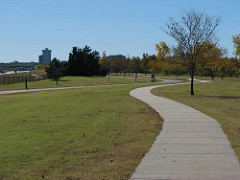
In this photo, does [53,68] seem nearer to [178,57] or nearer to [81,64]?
[81,64]

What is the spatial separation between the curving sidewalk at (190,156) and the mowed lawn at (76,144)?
12.2 inches

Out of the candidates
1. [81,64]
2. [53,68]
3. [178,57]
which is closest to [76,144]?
[178,57]

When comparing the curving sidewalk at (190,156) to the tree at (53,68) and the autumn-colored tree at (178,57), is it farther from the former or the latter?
the tree at (53,68)

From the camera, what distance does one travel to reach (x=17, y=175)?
575 cm

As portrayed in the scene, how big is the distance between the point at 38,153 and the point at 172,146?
10.7 ft

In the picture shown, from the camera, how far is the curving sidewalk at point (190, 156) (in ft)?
17.5

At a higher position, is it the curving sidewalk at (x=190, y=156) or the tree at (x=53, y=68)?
the tree at (x=53, y=68)

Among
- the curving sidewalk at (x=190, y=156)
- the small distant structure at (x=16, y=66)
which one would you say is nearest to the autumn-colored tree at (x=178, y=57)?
the curving sidewalk at (x=190, y=156)

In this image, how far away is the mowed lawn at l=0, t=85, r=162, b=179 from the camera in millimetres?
5867

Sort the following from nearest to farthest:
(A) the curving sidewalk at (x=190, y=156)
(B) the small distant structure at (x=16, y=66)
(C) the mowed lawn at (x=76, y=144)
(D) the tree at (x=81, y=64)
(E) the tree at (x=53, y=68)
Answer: (A) the curving sidewalk at (x=190, y=156)
(C) the mowed lawn at (x=76, y=144)
(E) the tree at (x=53, y=68)
(D) the tree at (x=81, y=64)
(B) the small distant structure at (x=16, y=66)

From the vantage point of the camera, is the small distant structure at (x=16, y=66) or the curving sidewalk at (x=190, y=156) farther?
A: the small distant structure at (x=16, y=66)

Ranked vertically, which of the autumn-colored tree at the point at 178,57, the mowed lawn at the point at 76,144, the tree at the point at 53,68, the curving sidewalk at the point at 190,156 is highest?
the autumn-colored tree at the point at 178,57

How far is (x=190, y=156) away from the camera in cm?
648

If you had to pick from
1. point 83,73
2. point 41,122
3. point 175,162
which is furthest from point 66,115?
point 83,73
